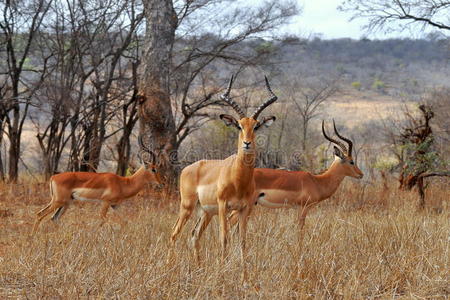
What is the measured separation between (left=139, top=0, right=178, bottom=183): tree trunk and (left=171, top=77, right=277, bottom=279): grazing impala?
195 inches

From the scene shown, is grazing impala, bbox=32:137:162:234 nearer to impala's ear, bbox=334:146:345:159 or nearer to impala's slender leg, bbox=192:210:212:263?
impala's slender leg, bbox=192:210:212:263

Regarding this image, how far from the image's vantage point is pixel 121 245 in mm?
5680

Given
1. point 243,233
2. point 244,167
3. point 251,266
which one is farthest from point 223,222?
point 251,266

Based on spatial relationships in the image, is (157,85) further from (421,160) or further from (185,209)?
(185,209)

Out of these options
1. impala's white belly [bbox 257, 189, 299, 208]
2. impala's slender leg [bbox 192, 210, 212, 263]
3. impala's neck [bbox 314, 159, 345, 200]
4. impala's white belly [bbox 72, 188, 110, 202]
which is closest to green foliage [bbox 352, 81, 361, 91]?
impala's neck [bbox 314, 159, 345, 200]

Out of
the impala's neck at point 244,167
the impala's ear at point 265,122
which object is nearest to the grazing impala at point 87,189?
the impala's neck at point 244,167

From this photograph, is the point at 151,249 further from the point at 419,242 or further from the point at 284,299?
the point at 419,242

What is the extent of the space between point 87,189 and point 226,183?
3.57 m

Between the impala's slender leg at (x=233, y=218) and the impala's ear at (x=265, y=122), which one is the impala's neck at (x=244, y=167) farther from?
the impala's slender leg at (x=233, y=218)

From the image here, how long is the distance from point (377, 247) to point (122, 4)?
10312mm

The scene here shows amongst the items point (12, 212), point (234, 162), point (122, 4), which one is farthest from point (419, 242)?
point (122, 4)

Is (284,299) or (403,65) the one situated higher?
(403,65)

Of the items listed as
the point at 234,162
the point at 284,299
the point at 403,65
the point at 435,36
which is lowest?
the point at 284,299

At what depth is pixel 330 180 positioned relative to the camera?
834 cm
